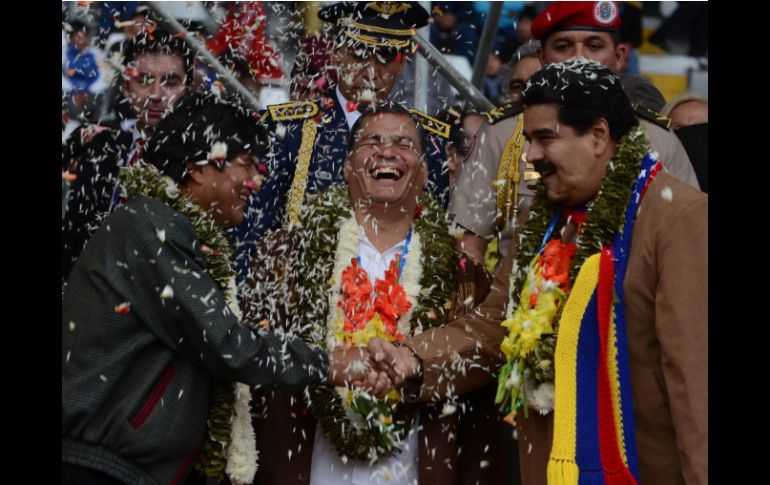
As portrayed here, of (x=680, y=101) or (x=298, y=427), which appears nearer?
(x=298, y=427)

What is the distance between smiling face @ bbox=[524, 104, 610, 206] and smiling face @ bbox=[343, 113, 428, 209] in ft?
2.93

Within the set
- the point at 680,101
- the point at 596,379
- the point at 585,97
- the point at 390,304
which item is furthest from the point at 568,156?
the point at 680,101

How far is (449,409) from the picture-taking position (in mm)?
5016

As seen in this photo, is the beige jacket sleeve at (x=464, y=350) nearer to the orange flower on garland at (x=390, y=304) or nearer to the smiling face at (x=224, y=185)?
the orange flower on garland at (x=390, y=304)

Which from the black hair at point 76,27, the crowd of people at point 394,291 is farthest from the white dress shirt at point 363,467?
the black hair at point 76,27

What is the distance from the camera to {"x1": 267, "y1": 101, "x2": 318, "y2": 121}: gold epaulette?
6211mm

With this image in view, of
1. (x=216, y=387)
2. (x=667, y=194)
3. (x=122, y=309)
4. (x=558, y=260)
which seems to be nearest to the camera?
(x=667, y=194)

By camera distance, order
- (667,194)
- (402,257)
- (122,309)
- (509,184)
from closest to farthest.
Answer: (667,194)
(122,309)
(402,257)
(509,184)

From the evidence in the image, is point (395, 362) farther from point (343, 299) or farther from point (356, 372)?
point (343, 299)

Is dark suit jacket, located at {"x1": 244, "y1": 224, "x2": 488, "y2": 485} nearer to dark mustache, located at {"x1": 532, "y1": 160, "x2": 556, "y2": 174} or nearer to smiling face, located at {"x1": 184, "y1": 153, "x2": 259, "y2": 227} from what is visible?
smiling face, located at {"x1": 184, "y1": 153, "x2": 259, "y2": 227}

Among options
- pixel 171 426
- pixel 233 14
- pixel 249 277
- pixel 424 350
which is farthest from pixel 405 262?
pixel 233 14

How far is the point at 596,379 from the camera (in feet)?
13.6

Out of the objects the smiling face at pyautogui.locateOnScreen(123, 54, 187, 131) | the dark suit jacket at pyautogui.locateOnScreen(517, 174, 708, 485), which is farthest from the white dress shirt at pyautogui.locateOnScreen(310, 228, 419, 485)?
the smiling face at pyautogui.locateOnScreen(123, 54, 187, 131)

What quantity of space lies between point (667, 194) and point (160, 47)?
3.87 metres
